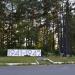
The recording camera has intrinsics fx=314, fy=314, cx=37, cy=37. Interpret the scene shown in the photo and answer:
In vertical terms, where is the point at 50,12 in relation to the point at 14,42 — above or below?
above

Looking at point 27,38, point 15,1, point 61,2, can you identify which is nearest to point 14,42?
point 27,38

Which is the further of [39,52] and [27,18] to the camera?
[27,18]

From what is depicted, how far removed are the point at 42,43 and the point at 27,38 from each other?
3.93 metres

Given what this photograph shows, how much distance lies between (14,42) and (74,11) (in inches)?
532

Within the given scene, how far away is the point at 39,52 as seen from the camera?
162 ft

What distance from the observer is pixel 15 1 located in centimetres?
6109

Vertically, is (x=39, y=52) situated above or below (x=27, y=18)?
below

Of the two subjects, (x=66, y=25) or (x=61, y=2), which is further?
(x=61, y=2)

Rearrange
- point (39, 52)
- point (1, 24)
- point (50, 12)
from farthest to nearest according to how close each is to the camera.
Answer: point (50, 12) < point (1, 24) < point (39, 52)

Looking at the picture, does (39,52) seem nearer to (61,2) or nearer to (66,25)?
(66,25)

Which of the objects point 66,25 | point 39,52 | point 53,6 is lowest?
point 39,52

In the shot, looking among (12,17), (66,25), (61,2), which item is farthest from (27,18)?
(66,25)

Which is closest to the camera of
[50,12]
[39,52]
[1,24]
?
[39,52]

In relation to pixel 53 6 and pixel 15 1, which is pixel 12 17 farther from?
pixel 53 6
